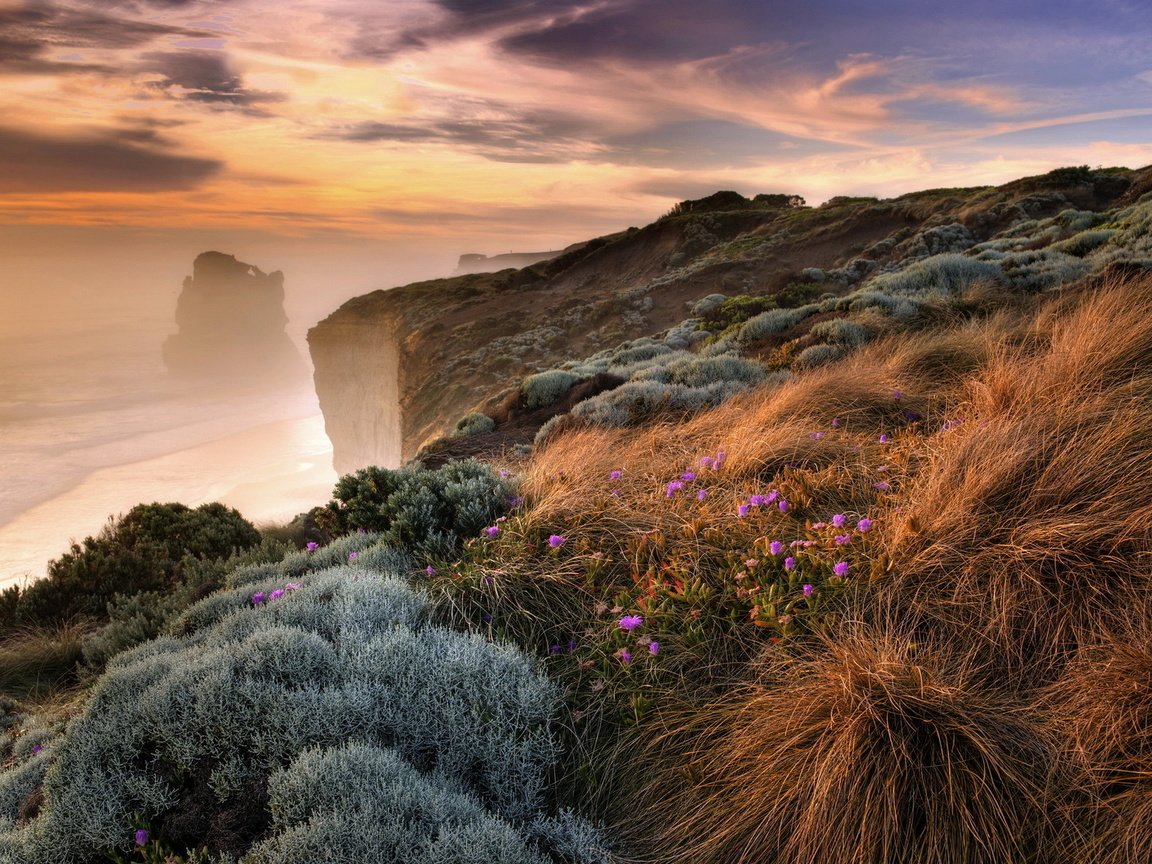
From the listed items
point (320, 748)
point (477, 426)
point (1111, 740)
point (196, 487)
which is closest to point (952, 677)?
point (1111, 740)

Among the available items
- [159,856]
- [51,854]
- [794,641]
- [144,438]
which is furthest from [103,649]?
[144,438]

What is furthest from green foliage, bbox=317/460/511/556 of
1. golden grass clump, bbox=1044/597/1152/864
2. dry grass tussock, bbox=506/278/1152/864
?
golden grass clump, bbox=1044/597/1152/864

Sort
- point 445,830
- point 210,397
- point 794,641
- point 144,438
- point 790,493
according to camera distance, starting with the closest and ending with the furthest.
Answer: point 445,830, point 794,641, point 790,493, point 144,438, point 210,397

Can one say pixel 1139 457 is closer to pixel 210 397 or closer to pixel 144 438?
pixel 144 438

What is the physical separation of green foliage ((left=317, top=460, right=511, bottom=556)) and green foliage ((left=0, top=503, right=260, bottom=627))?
98.4 inches

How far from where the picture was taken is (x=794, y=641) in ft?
10.6

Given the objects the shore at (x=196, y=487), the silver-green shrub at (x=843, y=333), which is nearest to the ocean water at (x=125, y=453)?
the shore at (x=196, y=487)

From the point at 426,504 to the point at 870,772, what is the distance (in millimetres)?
3601

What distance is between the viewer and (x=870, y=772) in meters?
2.47

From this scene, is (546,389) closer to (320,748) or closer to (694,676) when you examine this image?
(694,676)

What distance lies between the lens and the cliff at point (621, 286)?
89.8 feet

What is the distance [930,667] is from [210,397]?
530 ft

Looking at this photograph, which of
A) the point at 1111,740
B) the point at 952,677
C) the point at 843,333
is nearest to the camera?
the point at 1111,740

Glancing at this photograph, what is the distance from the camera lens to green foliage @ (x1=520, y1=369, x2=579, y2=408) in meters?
13.2
